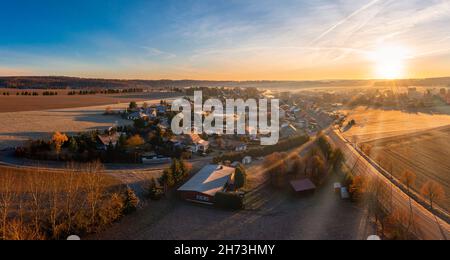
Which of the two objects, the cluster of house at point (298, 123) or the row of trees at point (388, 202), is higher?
the cluster of house at point (298, 123)

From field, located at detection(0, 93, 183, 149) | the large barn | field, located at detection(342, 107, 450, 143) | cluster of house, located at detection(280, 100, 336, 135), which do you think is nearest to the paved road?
the large barn

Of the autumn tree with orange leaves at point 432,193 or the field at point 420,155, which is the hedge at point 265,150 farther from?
the autumn tree with orange leaves at point 432,193

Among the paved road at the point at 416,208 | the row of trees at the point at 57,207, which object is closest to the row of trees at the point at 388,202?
the paved road at the point at 416,208

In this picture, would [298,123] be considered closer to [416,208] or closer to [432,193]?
[432,193]

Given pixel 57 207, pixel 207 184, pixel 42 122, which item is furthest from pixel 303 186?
pixel 42 122
